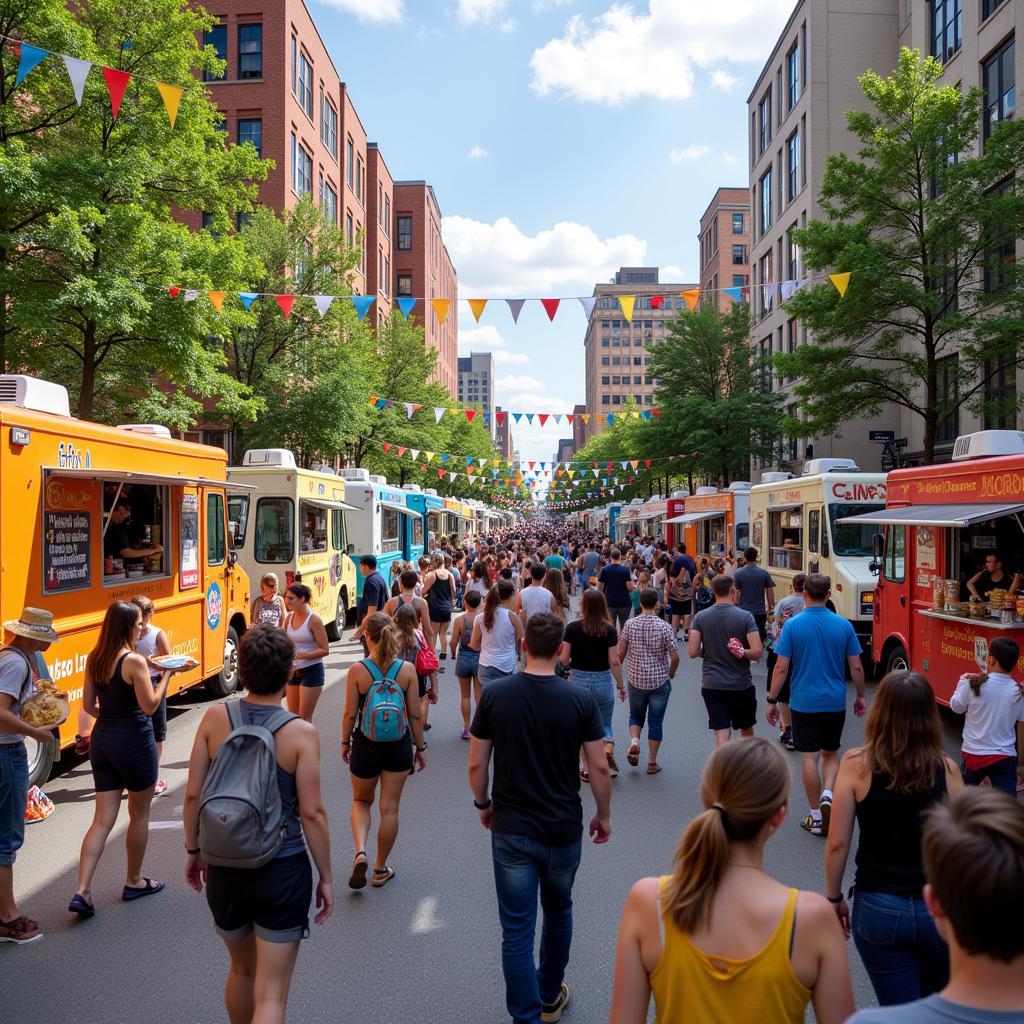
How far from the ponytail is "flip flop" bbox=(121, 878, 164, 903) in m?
4.42

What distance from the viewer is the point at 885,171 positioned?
20984mm

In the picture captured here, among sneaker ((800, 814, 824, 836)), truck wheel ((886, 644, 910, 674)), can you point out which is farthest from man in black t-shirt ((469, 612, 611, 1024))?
truck wheel ((886, 644, 910, 674))

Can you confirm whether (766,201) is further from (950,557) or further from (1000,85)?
(950,557)

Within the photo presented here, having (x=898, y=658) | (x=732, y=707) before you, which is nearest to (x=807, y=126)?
(x=898, y=658)

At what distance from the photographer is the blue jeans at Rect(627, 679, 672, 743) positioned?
8023 millimetres

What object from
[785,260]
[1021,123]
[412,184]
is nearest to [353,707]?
[1021,123]

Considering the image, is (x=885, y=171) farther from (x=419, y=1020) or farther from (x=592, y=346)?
(x=592, y=346)

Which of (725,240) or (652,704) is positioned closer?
(652,704)

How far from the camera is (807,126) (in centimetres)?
3834

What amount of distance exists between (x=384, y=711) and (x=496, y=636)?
10.7 ft

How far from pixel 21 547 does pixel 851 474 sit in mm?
12363

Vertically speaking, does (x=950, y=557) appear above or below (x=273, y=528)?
below

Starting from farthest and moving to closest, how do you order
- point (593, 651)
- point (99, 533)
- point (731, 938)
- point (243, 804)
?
point (99, 533), point (593, 651), point (243, 804), point (731, 938)

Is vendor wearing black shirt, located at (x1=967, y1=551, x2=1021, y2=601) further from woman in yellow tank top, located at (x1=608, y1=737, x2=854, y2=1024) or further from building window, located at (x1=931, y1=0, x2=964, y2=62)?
building window, located at (x1=931, y1=0, x2=964, y2=62)
